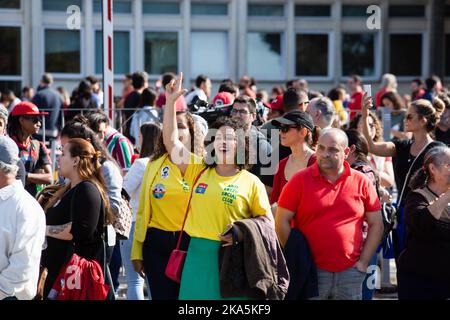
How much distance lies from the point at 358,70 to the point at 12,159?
21.0m

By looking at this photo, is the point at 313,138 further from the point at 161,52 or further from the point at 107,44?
the point at 161,52

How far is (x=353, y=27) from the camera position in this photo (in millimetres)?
26328

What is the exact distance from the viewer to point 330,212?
6.75 m

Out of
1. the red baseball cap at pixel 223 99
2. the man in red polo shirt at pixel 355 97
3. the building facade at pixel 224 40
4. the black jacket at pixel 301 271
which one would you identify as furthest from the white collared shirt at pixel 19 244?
the building facade at pixel 224 40

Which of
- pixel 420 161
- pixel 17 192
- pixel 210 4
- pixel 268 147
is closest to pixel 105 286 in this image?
pixel 17 192

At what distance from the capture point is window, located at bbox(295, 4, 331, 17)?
85.9 ft

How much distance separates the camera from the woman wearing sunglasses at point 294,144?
7.54 metres

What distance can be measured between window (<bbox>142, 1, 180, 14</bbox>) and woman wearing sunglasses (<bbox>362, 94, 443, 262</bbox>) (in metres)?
16.6

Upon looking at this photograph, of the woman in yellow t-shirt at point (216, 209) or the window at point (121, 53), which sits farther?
the window at point (121, 53)

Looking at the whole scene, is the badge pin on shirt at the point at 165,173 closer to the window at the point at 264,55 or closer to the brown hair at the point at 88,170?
the brown hair at the point at 88,170

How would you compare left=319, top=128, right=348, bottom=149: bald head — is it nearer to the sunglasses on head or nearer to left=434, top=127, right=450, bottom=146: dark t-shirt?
the sunglasses on head

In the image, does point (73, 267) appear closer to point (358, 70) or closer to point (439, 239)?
point (439, 239)

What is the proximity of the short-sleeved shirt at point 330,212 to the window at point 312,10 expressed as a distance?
19723mm
